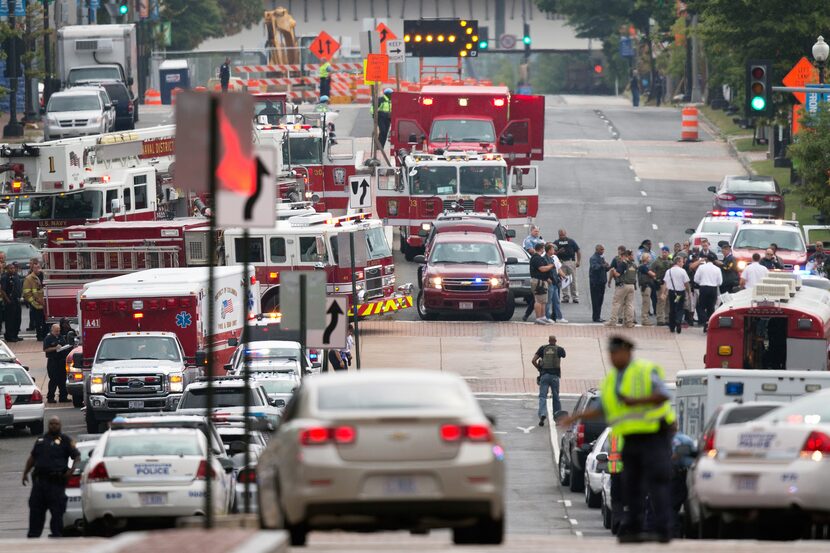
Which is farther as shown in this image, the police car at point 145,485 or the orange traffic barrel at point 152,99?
the orange traffic barrel at point 152,99

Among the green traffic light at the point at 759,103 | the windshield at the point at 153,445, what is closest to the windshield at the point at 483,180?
the green traffic light at the point at 759,103

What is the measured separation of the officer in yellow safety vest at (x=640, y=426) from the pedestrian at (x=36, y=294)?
2713cm

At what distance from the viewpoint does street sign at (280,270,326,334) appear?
24.5 meters

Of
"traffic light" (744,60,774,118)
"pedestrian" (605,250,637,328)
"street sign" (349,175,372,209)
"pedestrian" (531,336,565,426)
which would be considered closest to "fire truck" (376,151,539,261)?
"pedestrian" (605,250,637,328)

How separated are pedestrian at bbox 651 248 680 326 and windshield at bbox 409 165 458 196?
24.8 feet

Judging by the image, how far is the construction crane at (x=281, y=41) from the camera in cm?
8331

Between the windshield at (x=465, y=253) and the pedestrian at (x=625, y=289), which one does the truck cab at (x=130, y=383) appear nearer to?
the windshield at (x=465, y=253)

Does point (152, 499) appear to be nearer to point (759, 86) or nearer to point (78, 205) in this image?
point (759, 86)

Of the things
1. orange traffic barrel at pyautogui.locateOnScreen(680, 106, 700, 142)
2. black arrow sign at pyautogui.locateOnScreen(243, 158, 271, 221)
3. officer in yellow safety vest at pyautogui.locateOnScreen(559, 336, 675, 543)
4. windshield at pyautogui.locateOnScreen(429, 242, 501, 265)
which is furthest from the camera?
orange traffic barrel at pyautogui.locateOnScreen(680, 106, 700, 142)

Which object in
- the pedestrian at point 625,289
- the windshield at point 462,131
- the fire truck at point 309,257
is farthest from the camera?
the windshield at point 462,131

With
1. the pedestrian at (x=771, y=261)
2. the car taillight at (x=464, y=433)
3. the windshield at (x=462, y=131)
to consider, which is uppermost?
the windshield at (x=462, y=131)

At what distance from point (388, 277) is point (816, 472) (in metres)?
26.6

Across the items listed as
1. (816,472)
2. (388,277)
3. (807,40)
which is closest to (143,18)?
(807,40)

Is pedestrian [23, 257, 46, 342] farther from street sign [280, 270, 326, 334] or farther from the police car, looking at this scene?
the police car
